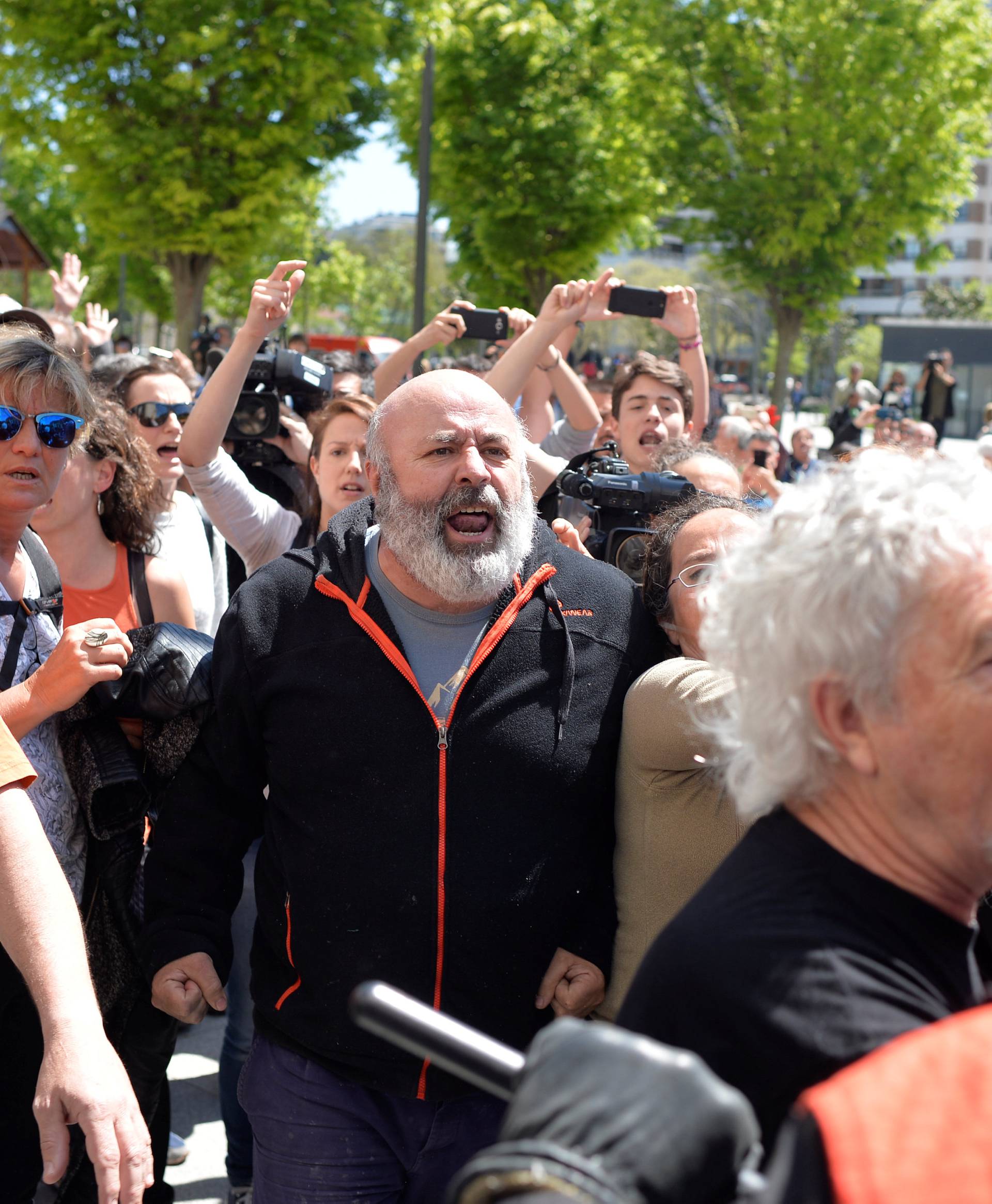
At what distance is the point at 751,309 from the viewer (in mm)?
65250

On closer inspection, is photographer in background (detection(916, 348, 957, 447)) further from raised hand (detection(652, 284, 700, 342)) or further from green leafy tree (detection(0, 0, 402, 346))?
raised hand (detection(652, 284, 700, 342))

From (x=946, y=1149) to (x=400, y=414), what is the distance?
203cm

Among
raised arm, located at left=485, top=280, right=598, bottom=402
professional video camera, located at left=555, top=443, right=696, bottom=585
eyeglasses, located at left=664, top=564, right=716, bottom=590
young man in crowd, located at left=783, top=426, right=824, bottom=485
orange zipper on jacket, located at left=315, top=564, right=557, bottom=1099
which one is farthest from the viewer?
young man in crowd, located at left=783, top=426, right=824, bottom=485

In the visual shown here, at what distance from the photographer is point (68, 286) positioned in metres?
6.61

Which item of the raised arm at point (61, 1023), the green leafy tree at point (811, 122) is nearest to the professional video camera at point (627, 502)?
the raised arm at point (61, 1023)

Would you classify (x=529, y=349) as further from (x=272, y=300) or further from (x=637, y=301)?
(x=637, y=301)

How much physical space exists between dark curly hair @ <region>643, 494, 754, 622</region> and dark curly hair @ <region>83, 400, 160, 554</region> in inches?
57.9

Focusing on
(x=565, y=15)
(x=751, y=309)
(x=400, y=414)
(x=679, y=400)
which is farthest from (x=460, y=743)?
(x=751, y=309)

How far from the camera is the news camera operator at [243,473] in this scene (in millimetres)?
3582

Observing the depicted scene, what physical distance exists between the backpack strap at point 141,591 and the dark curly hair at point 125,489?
0.07 m

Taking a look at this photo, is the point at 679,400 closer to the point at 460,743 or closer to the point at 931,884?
the point at 460,743

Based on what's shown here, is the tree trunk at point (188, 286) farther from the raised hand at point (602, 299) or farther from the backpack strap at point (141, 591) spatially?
the backpack strap at point (141, 591)

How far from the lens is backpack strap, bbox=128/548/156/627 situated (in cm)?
338

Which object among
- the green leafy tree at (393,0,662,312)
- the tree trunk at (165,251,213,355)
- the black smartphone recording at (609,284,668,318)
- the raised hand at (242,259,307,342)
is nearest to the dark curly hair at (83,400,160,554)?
the raised hand at (242,259,307,342)
